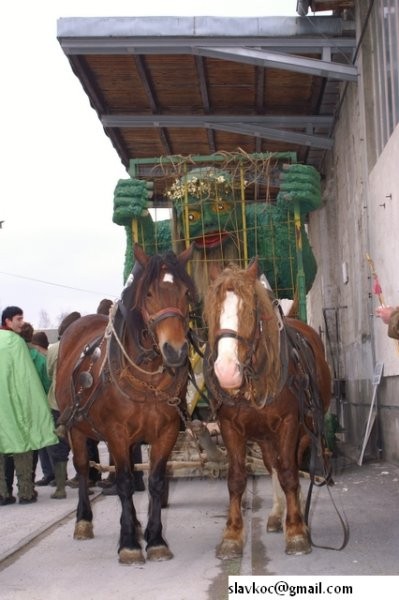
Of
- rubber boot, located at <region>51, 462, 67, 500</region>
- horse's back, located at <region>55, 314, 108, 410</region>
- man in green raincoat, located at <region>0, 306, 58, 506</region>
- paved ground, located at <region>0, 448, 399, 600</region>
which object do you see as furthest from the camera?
rubber boot, located at <region>51, 462, 67, 500</region>

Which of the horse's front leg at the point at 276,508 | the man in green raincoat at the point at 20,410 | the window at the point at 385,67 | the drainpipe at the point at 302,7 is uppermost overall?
the drainpipe at the point at 302,7

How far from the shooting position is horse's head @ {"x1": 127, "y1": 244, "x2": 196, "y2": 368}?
506 cm

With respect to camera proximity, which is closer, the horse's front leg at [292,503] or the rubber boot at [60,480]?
the horse's front leg at [292,503]

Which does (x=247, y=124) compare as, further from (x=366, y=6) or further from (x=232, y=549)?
(x=232, y=549)

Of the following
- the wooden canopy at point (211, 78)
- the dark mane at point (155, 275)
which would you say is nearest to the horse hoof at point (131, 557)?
the dark mane at point (155, 275)

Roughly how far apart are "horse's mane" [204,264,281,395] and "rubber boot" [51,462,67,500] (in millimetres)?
4524

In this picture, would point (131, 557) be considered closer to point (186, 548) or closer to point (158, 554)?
point (158, 554)

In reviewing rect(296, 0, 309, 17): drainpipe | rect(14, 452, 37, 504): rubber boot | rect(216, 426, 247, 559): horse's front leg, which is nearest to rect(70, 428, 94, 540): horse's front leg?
rect(216, 426, 247, 559): horse's front leg

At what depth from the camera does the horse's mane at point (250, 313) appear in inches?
200

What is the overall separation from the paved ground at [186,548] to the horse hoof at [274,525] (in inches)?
4.1

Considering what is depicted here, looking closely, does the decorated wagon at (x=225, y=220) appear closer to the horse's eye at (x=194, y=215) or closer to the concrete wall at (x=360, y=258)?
the horse's eye at (x=194, y=215)

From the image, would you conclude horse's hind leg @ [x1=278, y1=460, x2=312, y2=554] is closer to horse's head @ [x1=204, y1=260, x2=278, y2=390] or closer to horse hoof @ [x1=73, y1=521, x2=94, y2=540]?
horse's head @ [x1=204, y1=260, x2=278, y2=390]

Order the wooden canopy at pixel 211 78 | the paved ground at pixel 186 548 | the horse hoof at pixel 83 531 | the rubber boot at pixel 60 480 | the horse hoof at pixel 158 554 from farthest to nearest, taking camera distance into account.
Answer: the wooden canopy at pixel 211 78 → the rubber boot at pixel 60 480 → the horse hoof at pixel 83 531 → the horse hoof at pixel 158 554 → the paved ground at pixel 186 548

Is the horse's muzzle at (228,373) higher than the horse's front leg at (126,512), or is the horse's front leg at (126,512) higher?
the horse's muzzle at (228,373)
